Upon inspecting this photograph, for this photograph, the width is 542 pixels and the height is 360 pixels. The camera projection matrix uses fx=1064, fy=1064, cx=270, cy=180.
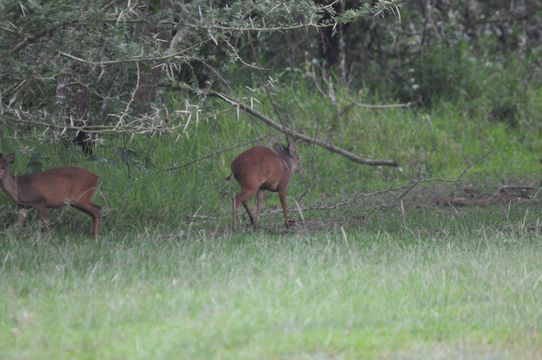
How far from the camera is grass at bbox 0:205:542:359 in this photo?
15.6ft

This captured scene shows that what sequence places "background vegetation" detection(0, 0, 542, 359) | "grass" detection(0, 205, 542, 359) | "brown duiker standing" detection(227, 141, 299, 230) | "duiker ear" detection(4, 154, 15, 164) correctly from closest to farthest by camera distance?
"grass" detection(0, 205, 542, 359), "background vegetation" detection(0, 0, 542, 359), "duiker ear" detection(4, 154, 15, 164), "brown duiker standing" detection(227, 141, 299, 230)

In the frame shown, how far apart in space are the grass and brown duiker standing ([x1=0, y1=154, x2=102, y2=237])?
0.33 m

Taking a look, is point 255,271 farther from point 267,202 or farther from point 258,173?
point 267,202

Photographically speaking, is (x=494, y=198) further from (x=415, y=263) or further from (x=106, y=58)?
(x=106, y=58)

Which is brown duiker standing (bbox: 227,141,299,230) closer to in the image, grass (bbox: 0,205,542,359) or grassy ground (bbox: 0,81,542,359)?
grassy ground (bbox: 0,81,542,359)

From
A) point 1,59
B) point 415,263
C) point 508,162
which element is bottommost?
point 508,162

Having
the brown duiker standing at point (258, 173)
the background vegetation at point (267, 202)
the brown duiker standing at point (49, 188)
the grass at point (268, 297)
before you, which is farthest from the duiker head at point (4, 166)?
the brown duiker standing at point (258, 173)

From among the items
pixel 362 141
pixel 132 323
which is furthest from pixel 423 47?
pixel 132 323

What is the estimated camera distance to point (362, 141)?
13.1m

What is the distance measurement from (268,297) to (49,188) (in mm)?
2878

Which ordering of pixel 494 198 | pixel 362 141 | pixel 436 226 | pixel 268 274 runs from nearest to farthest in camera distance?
pixel 268 274, pixel 436 226, pixel 494 198, pixel 362 141

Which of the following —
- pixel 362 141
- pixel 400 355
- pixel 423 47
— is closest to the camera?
pixel 400 355

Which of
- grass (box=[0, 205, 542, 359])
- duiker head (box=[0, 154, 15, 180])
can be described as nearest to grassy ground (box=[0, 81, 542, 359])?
grass (box=[0, 205, 542, 359])

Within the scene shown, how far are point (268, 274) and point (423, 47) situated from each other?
9.94 metres
